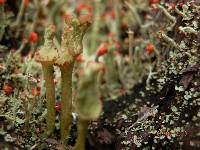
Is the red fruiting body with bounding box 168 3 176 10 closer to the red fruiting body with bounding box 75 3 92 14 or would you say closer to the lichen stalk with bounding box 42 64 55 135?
the lichen stalk with bounding box 42 64 55 135

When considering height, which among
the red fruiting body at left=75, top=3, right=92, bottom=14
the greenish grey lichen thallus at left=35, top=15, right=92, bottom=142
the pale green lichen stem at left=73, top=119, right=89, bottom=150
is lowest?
the pale green lichen stem at left=73, top=119, right=89, bottom=150

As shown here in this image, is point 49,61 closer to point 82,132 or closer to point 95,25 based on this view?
point 82,132

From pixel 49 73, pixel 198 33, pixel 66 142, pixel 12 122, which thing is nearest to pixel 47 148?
pixel 66 142

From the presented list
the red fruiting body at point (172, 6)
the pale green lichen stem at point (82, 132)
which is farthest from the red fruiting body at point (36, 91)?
the red fruiting body at point (172, 6)

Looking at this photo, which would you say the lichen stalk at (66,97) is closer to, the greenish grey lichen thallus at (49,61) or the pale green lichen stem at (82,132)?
the greenish grey lichen thallus at (49,61)

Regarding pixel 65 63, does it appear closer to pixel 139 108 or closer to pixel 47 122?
pixel 47 122

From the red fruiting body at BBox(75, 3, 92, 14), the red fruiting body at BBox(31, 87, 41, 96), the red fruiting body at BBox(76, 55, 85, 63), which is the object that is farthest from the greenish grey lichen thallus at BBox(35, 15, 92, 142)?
the red fruiting body at BBox(75, 3, 92, 14)

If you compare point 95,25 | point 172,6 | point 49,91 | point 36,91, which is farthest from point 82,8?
point 49,91

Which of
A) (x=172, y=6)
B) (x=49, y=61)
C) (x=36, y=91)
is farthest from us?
(x=172, y=6)
